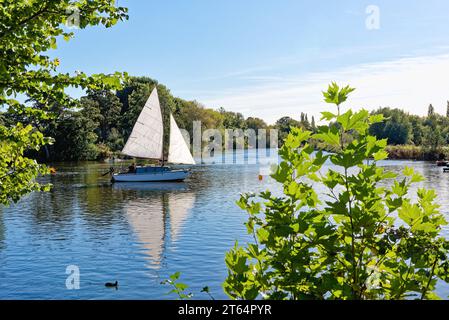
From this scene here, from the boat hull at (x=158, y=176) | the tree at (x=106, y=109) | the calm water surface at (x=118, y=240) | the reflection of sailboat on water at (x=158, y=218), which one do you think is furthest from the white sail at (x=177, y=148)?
the tree at (x=106, y=109)

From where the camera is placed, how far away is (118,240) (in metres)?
29.9

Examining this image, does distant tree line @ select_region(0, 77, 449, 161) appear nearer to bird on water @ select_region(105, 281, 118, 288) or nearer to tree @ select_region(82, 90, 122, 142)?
tree @ select_region(82, 90, 122, 142)

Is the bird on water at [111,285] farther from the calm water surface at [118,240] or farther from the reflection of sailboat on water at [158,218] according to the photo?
the reflection of sailboat on water at [158,218]

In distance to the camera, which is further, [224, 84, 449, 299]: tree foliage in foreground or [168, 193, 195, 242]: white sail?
[168, 193, 195, 242]: white sail

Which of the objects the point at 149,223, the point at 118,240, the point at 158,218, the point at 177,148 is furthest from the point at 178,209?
the point at 177,148

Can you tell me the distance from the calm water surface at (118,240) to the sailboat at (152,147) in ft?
32.7

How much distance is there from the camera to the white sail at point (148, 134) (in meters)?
67.0

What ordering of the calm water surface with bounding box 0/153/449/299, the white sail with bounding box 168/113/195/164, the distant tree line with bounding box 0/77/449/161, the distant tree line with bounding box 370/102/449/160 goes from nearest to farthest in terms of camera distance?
1. the calm water surface with bounding box 0/153/449/299
2. the white sail with bounding box 168/113/195/164
3. the distant tree line with bounding box 370/102/449/160
4. the distant tree line with bounding box 0/77/449/161

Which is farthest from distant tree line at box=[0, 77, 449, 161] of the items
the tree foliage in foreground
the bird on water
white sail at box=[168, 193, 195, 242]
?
the tree foliage in foreground

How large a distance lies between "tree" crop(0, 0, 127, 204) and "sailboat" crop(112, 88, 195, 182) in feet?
179

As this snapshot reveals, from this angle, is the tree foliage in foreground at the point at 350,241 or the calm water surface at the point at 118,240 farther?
the calm water surface at the point at 118,240

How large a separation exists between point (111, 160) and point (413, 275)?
12003 centimetres

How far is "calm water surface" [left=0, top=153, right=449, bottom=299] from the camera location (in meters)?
20.8

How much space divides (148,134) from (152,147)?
203 cm
